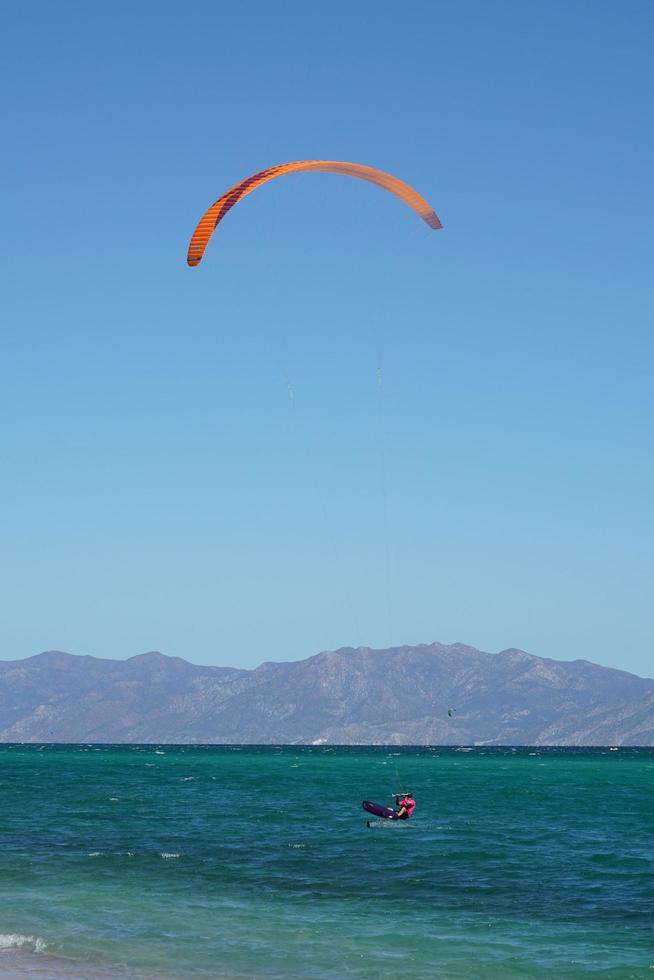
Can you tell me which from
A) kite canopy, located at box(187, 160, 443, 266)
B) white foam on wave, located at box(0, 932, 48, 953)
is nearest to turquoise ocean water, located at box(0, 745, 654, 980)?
white foam on wave, located at box(0, 932, 48, 953)

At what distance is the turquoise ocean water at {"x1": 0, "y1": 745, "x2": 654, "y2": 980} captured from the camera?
30.0m

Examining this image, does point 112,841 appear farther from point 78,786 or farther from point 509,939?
point 78,786

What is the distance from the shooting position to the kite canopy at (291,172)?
37.1 meters

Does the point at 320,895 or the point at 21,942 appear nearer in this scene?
the point at 21,942

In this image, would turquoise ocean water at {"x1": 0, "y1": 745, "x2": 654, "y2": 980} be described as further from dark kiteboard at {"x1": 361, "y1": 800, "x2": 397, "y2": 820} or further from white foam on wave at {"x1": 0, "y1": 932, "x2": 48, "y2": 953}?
dark kiteboard at {"x1": 361, "y1": 800, "x2": 397, "y2": 820}

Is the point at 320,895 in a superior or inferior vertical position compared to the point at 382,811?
inferior

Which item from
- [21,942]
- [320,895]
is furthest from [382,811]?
[21,942]

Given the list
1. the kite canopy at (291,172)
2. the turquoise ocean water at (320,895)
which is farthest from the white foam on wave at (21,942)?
the kite canopy at (291,172)

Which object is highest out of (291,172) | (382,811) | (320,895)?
(291,172)

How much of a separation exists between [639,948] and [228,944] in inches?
417

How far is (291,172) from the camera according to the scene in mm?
41219

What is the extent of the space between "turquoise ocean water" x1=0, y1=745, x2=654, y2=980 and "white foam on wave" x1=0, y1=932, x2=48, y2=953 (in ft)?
0.29

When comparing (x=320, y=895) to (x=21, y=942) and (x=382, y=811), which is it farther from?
(x=382, y=811)

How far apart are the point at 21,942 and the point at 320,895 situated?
10.9m
